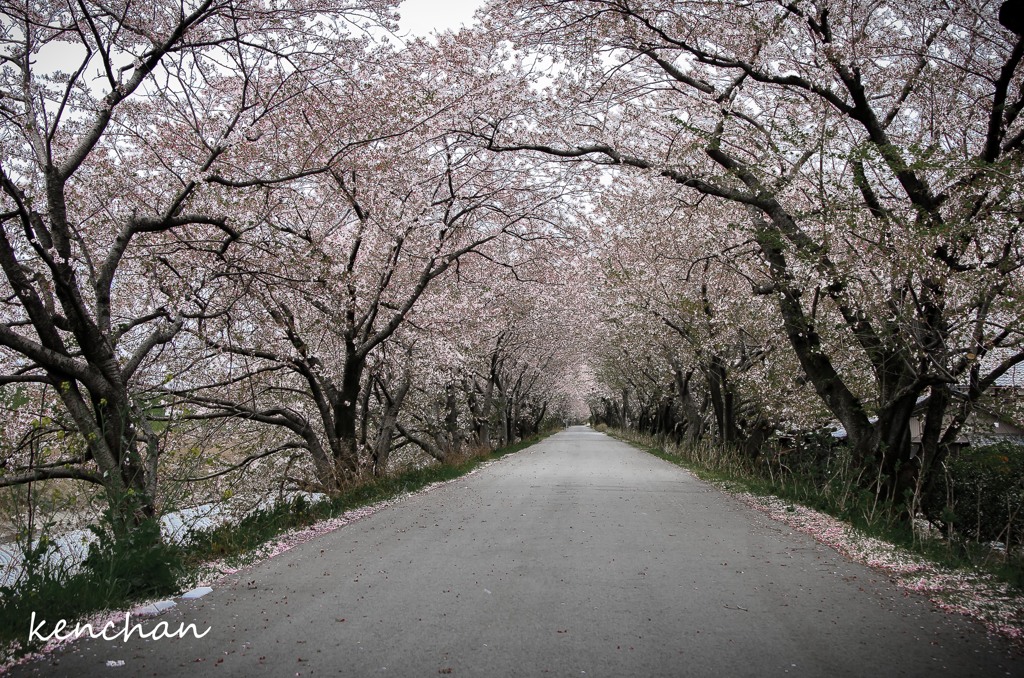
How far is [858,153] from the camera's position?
25.9ft

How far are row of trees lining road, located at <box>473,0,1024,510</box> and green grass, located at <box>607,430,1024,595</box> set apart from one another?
0.67 m

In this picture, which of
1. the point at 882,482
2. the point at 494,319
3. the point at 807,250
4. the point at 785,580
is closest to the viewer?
the point at 785,580

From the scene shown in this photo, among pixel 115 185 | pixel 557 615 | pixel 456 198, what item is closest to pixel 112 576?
pixel 557 615

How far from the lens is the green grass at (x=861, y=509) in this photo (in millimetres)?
6154

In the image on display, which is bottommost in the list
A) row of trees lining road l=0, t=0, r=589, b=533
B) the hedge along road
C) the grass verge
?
the grass verge

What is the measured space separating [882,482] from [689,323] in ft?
26.5

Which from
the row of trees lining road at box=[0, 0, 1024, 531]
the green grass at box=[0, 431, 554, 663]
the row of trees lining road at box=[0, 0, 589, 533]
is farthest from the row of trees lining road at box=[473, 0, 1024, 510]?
the green grass at box=[0, 431, 554, 663]

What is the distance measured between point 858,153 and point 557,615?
644 cm

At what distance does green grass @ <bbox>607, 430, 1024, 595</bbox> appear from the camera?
6154 mm

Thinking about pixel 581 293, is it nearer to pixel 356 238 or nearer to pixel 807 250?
pixel 356 238

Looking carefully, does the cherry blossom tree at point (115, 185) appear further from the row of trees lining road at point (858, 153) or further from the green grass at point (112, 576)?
the row of trees lining road at point (858, 153)

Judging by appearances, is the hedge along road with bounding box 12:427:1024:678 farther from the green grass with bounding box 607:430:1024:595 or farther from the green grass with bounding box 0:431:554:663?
the green grass with bounding box 607:430:1024:595

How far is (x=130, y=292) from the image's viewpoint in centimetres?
1160

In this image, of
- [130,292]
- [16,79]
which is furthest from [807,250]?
[130,292]
